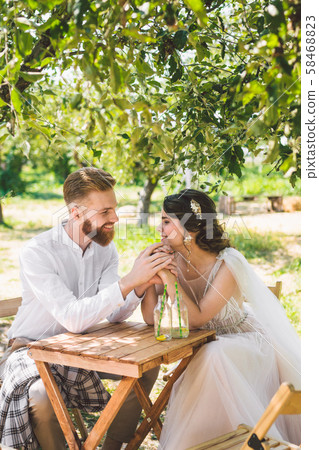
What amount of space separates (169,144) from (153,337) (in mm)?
1129

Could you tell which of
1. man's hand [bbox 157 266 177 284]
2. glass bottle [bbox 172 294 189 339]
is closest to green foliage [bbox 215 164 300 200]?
man's hand [bbox 157 266 177 284]

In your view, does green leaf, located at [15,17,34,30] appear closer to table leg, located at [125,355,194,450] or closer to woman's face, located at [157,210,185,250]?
woman's face, located at [157,210,185,250]

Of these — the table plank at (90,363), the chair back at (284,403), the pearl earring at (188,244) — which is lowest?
the table plank at (90,363)

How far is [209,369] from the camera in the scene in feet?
9.09

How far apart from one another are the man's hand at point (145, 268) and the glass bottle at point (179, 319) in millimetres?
186

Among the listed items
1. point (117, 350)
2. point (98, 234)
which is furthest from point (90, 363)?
point (98, 234)

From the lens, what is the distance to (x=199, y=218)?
3.33 metres

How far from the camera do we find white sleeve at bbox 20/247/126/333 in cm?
271

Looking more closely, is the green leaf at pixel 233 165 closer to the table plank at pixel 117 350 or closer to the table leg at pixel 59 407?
the table plank at pixel 117 350

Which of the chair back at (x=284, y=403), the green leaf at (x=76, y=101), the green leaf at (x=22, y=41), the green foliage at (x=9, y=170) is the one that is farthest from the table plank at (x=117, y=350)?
the green foliage at (x=9, y=170)

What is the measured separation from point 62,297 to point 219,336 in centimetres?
94

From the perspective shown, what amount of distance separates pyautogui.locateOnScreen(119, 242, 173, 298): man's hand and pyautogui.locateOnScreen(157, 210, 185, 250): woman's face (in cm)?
33

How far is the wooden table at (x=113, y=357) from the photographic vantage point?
2.28m
